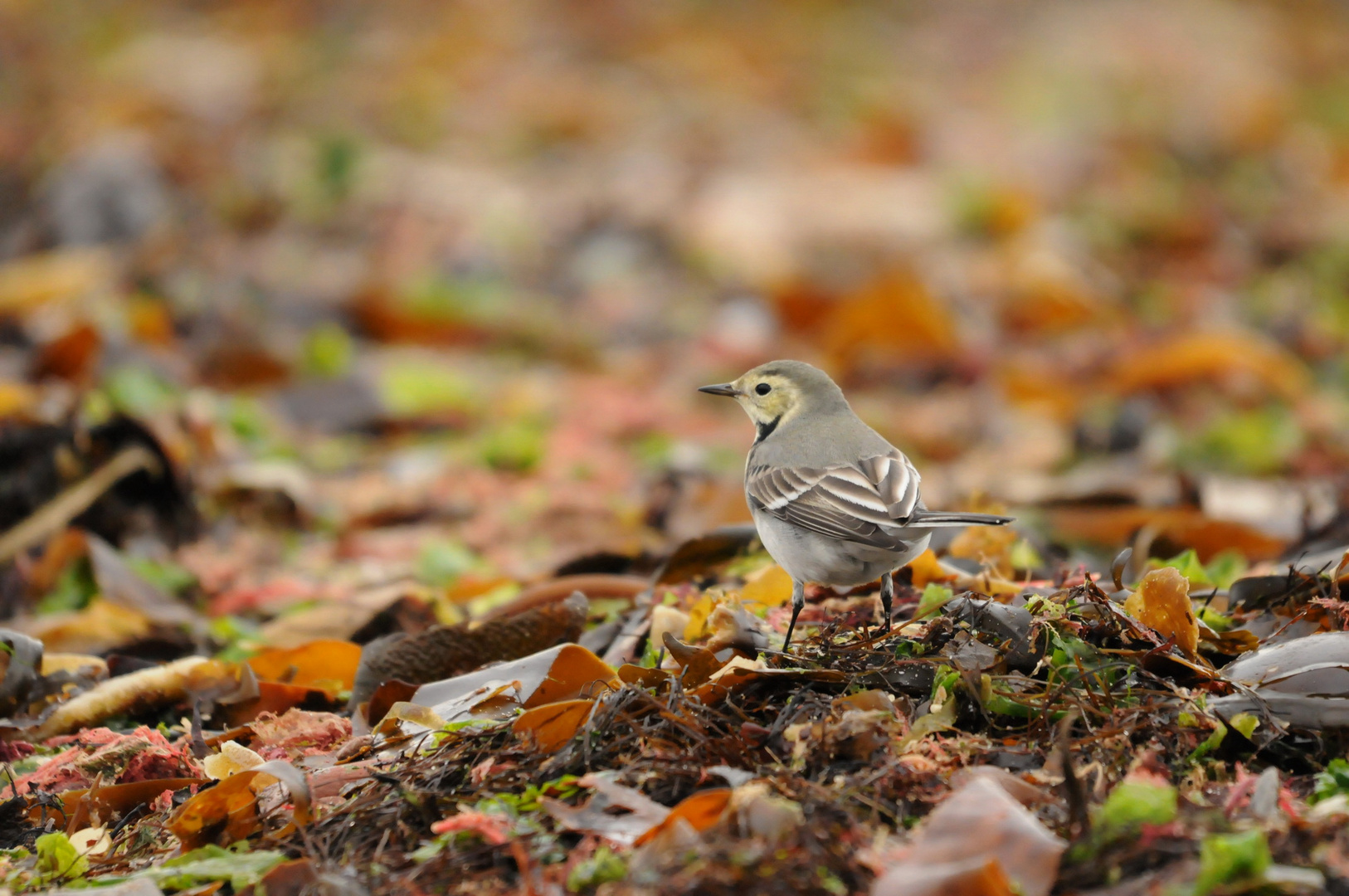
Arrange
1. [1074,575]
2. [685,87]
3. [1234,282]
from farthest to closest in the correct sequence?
[685,87] → [1234,282] → [1074,575]

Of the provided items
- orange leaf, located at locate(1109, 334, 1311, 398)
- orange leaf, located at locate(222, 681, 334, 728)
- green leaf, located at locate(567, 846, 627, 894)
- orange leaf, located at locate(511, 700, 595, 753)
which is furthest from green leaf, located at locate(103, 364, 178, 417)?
orange leaf, located at locate(1109, 334, 1311, 398)

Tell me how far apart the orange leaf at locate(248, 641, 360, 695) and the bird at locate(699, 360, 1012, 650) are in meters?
1.33

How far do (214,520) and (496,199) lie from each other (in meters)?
6.43

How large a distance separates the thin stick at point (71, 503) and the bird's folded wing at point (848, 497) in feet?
9.80

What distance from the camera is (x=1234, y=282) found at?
10859 mm

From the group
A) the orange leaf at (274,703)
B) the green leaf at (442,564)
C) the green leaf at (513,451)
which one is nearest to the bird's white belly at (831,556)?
the orange leaf at (274,703)

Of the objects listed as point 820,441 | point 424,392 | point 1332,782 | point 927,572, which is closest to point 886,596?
point 927,572

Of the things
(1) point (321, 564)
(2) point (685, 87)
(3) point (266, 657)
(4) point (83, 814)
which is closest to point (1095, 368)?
(1) point (321, 564)

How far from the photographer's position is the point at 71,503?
549 centimetres

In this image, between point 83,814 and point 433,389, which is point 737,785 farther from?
point 433,389

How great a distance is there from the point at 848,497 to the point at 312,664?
1.72 meters

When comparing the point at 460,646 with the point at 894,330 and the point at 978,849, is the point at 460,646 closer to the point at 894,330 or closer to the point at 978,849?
the point at 978,849

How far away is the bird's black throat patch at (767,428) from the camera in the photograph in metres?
4.67

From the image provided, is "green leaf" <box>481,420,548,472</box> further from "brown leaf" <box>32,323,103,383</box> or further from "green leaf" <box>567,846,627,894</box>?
"green leaf" <box>567,846,627,894</box>
